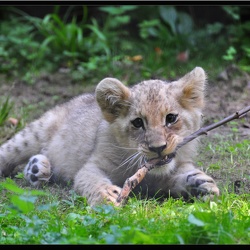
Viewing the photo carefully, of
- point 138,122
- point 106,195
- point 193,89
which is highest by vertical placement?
point 193,89

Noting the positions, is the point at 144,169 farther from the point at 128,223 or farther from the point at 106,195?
the point at 128,223

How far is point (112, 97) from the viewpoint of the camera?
21.4 ft

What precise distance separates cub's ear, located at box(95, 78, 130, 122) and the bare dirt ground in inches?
59.6

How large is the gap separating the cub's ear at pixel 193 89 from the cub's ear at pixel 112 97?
531 millimetres

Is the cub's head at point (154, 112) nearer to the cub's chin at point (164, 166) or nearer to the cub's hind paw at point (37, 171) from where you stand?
the cub's chin at point (164, 166)

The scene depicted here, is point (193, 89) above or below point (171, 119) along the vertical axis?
above

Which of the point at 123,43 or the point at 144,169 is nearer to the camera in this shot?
the point at 144,169

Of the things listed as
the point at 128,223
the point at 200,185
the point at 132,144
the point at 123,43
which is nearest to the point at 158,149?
the point at 132,144

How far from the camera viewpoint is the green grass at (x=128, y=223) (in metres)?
4.45

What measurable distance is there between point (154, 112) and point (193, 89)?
2.25ft

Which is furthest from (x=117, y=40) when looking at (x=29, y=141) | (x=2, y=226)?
(x=2, y=226)

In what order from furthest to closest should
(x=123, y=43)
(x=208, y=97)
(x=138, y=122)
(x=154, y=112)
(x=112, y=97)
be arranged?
1. (x=123, y=43)
2. (x=208, y=97)
3. (x=112, y=97)
4. (x=138, y=122)
5. (x=154, y=112)

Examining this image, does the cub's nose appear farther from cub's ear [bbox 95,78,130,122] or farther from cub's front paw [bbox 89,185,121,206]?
cub's ear [bbox 95,78,130,122]

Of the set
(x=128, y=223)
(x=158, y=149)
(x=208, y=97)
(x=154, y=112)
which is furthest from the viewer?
(x=208, y=97)
